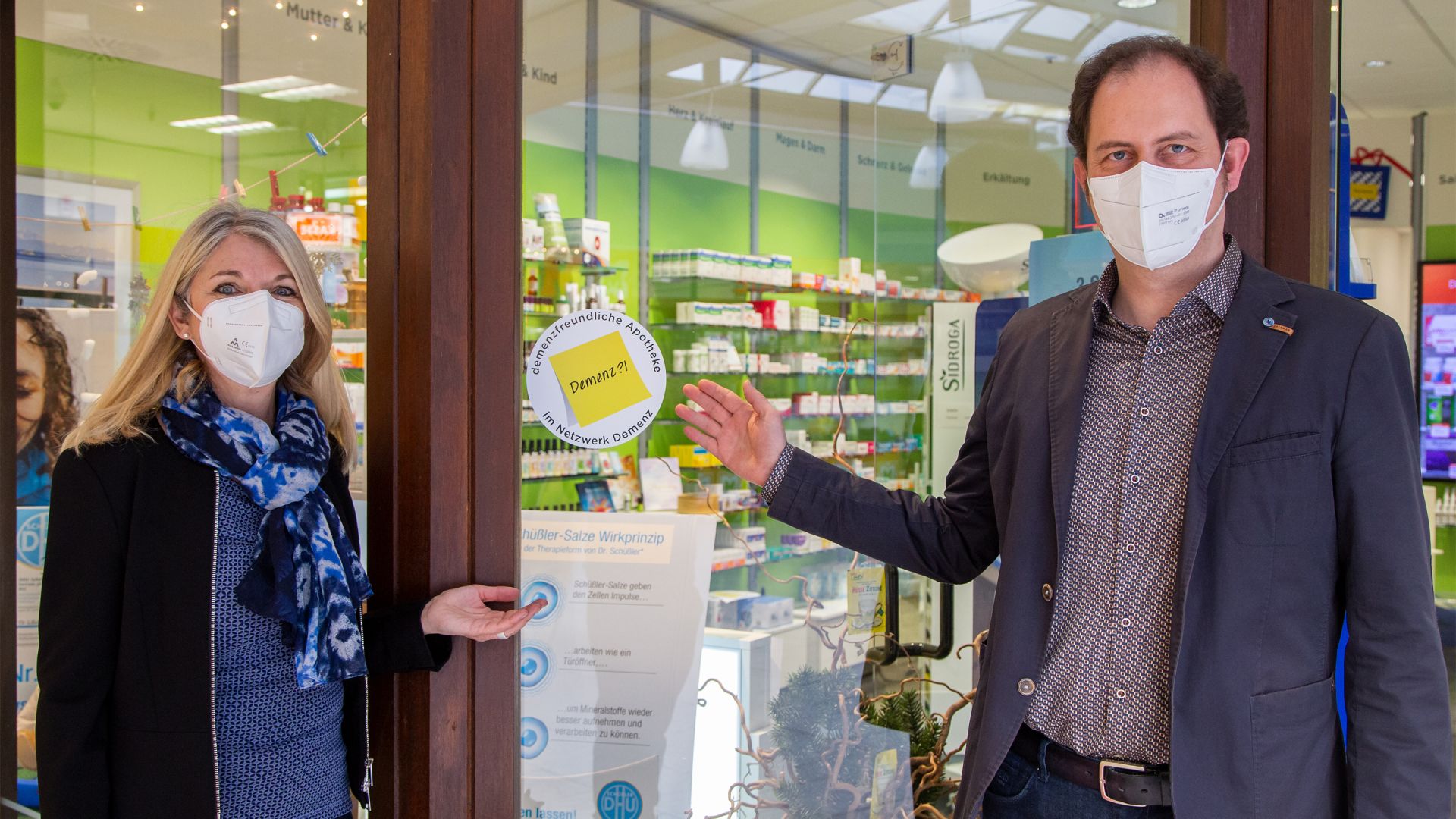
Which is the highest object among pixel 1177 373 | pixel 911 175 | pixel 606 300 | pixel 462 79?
pixel 911 175

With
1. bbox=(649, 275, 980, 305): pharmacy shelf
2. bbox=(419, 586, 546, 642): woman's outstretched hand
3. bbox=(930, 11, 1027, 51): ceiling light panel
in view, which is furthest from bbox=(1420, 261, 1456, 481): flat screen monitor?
bbox=(419, 586, 546, 642): woman's outstretched hand

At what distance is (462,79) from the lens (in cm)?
206

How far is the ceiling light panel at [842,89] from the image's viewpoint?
377cm

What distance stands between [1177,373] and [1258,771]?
51cm

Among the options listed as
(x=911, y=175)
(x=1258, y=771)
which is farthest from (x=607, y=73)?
(x=911, y=175)

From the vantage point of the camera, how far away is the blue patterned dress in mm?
1705

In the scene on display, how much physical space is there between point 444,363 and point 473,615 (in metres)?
0.47

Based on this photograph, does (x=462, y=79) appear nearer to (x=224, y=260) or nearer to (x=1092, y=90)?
(x=224, y=260)

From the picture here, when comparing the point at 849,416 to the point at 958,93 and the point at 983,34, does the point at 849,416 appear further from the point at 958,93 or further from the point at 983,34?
the point at 958,93

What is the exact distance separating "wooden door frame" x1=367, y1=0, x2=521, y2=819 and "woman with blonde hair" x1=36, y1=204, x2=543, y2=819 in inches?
4.6

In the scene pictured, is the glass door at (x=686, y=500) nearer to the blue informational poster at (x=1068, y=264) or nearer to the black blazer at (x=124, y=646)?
the blue informational poster at (x=1068, y=264)

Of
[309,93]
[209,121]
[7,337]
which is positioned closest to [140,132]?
[209,121]

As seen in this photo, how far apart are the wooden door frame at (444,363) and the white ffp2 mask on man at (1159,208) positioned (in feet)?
3.78

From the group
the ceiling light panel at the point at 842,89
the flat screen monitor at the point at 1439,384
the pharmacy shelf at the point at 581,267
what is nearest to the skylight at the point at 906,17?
the ceiling light panel at the point at 842,89
